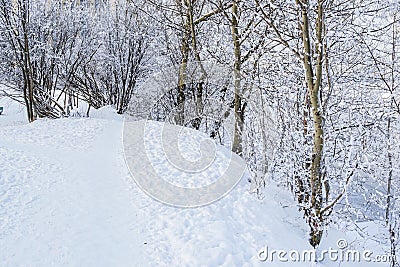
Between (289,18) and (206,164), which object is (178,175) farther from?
(289,18)

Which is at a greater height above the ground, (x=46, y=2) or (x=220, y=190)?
(x=46, y=2)

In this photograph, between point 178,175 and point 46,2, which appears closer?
point 178,175

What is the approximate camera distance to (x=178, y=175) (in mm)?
5367

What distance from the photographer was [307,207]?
367cm

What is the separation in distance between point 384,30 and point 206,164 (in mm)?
3173

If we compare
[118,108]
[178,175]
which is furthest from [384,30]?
[118,108]

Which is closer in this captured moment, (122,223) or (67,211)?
(122,223)

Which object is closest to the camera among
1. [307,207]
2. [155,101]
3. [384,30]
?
[307,207]

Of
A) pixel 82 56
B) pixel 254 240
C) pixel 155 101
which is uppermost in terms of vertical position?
pixel 82 56

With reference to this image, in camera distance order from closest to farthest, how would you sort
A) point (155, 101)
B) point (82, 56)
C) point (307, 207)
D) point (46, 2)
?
point (307, 207)
point (155, 101)
point (46, 2)
point (82, 56)

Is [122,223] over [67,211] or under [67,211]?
under

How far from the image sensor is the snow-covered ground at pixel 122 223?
11.2ft

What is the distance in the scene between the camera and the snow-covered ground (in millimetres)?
3404

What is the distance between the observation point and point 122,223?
404 cm
